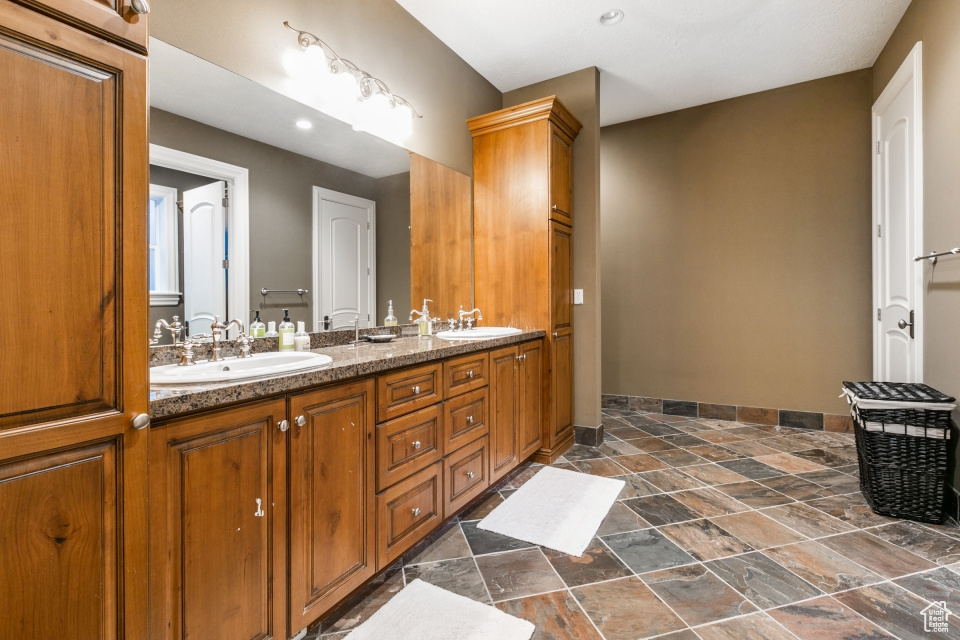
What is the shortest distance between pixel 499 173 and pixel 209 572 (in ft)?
8.87

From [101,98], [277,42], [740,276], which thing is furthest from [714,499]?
[277,42]

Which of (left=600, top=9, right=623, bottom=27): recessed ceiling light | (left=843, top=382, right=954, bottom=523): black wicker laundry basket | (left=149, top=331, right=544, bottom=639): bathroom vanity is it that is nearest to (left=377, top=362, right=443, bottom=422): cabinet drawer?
(left=149, top=331, right=544, bottom=639): bathroom vanity

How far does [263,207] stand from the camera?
184 cm

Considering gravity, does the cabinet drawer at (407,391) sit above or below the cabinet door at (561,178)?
below

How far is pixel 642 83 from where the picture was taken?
3.45m

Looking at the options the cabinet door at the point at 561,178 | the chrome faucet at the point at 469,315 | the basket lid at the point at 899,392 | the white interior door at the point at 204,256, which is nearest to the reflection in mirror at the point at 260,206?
the white interior door at the point at 204,256

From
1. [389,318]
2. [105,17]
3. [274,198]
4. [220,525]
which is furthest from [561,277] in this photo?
[105,17]

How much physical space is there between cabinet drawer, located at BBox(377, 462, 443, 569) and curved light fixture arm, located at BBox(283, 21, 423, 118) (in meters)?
1.87

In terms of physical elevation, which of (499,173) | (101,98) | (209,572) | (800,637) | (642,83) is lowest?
(800,637)

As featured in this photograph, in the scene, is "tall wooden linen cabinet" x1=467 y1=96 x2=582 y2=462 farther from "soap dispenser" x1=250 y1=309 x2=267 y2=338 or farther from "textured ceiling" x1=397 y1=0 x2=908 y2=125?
"soap dispenser" x1=250 y1=309 x2=267 y2=338

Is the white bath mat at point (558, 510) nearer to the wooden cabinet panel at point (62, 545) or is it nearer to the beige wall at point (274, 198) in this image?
the beige wall at point (274, 198)

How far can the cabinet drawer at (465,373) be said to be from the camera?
196 centimetres

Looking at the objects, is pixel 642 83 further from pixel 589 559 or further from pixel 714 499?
pixel 589 559

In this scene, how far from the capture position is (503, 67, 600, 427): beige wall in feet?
10.5
